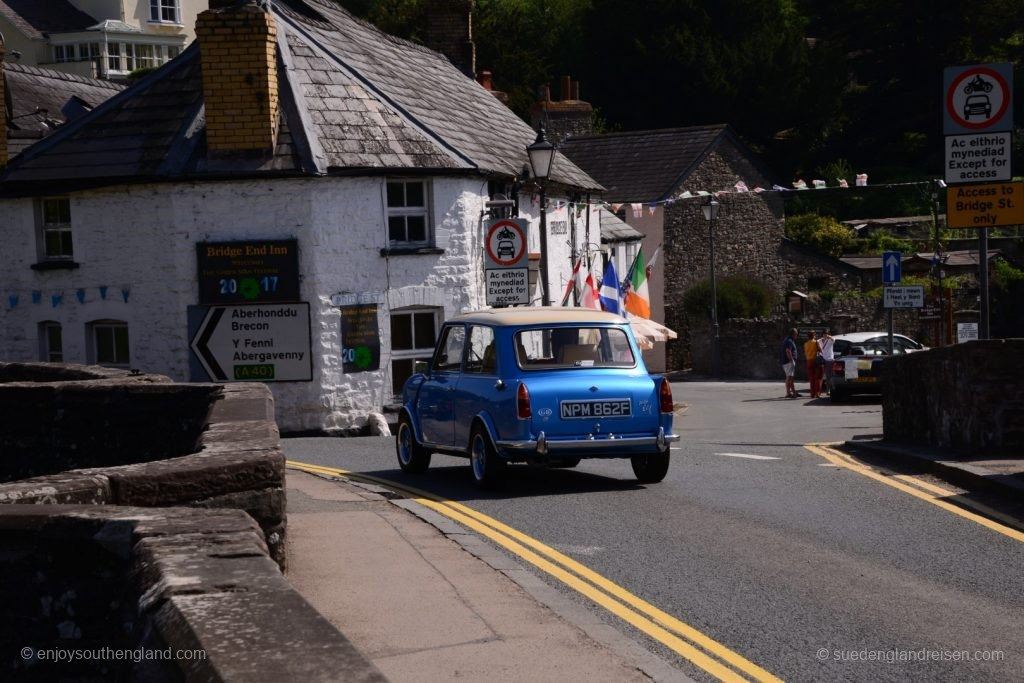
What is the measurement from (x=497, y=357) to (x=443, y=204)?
13916mm

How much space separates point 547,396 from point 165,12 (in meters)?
88.9

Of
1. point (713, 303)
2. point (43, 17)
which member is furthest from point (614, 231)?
point (43, 17)

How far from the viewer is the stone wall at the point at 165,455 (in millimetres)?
6625

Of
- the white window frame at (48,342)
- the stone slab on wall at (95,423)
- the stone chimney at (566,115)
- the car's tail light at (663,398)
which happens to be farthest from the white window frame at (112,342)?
the stone chimney at (566,115)

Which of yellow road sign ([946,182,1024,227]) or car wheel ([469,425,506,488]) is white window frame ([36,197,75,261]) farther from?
yellow road sign ([946,182,1024,227])

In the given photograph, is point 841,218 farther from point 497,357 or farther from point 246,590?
point 246,590

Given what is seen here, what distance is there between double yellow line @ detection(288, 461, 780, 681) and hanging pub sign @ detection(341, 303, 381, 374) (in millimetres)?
13794

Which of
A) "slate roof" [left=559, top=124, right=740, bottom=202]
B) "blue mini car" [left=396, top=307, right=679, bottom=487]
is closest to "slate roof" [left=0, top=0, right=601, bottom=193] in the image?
"blue mini car" [left=396, top=307, right=679, bottom=487]

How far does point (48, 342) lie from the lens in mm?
28438

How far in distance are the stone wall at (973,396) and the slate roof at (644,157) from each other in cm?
3838

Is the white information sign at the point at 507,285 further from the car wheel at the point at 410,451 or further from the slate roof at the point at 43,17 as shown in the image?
the slate roof at the point at 43,17

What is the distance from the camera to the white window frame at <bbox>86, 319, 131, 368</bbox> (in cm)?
2752

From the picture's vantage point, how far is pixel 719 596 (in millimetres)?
8500

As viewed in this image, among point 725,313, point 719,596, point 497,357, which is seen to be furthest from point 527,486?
point 725,313
